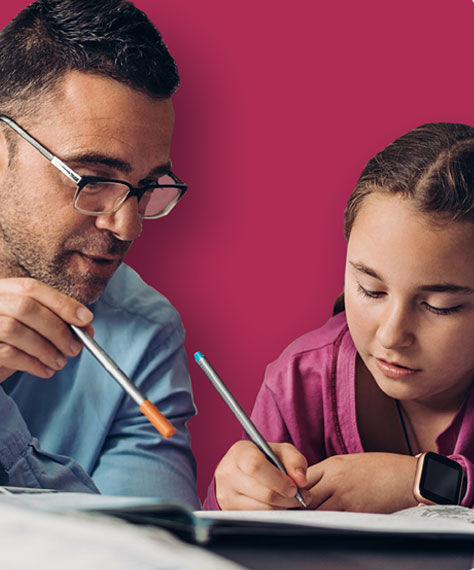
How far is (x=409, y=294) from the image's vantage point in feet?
2.93

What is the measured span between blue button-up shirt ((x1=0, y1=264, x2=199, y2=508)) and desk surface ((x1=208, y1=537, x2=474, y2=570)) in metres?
0.61

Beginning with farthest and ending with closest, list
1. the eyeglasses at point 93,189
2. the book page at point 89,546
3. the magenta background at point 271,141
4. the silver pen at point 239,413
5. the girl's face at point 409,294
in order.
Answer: the magenta background at point 271,141
the eyeglasses at point 93,189
the girl's face at point 409,294
the silver pen at point 239,413
the book page at point 89,546

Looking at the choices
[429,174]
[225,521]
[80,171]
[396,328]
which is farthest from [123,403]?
[225,521]

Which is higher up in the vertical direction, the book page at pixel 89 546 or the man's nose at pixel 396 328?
the man's nose at pixel 396 328

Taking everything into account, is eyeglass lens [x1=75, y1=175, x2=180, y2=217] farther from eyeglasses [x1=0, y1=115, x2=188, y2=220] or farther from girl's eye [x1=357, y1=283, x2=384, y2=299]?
girl's eye [x1=357, y1=283, x2=384, y2=299]

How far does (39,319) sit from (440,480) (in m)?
0.53

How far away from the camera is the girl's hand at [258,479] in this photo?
77 centimetres

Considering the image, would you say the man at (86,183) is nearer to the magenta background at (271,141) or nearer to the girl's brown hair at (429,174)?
the magenta background at (271,141)

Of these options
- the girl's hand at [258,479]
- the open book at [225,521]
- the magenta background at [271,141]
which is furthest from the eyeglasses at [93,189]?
the open book at [225,521]

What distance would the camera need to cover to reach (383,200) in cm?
95

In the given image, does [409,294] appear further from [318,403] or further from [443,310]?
[318,403]

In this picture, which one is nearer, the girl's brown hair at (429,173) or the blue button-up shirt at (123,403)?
the girl's brown hair at (429,173)

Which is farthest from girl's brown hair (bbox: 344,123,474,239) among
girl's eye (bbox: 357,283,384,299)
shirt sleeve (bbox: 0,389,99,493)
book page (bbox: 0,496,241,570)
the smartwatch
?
book page (bbox: 0,496,241,570)

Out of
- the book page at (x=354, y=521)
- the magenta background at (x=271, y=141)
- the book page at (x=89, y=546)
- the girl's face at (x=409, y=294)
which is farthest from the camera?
the magenta background at (x=271, y=141)
